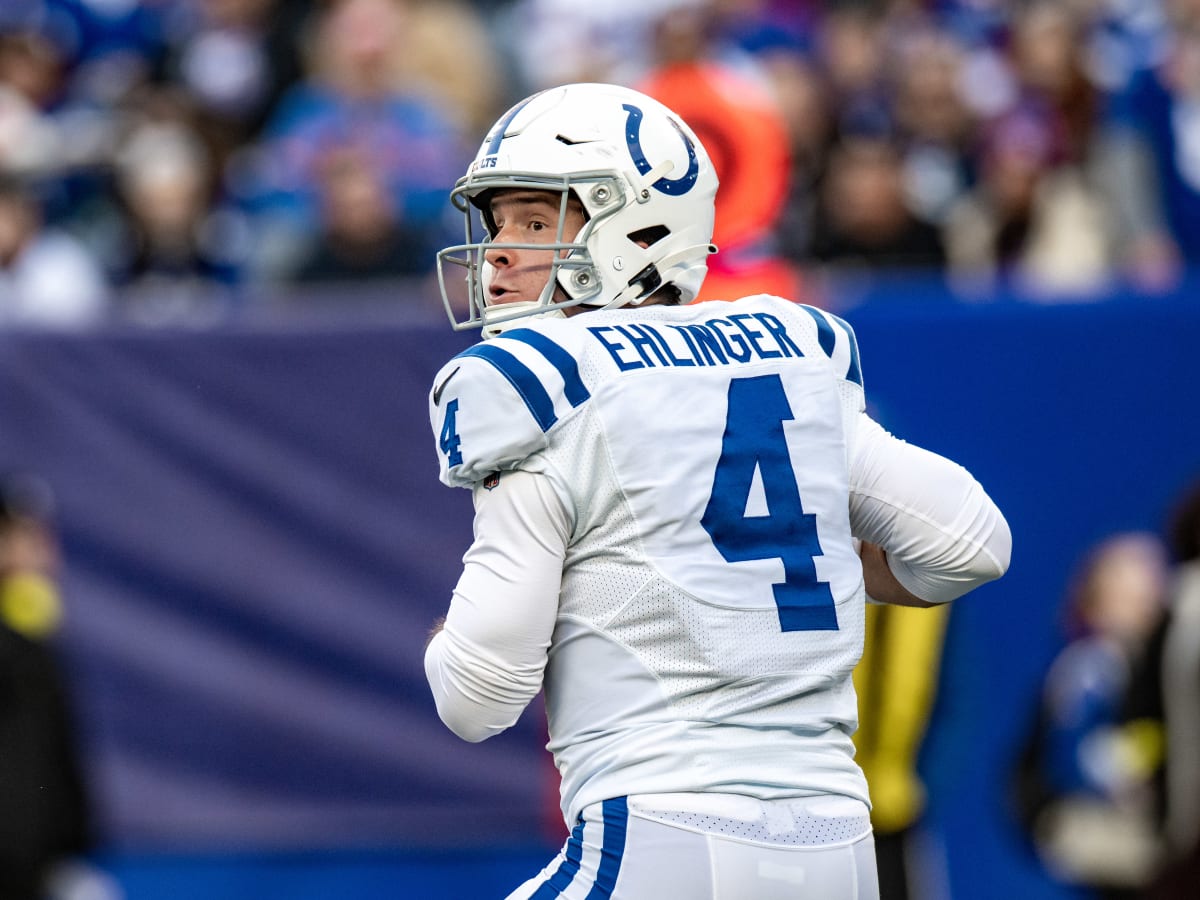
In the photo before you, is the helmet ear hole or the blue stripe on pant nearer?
the blue stripe on pant

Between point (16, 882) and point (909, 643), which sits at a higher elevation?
point (909, 643)

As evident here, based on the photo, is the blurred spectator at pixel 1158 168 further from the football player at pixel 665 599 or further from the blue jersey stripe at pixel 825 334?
the football player at pixel 665 599

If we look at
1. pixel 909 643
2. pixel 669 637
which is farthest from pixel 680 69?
pixel 669 637

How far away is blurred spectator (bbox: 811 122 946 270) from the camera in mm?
8125

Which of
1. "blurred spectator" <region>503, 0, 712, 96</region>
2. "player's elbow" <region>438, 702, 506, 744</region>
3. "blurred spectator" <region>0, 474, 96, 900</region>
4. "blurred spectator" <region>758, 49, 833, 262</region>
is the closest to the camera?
"player's elbow" <region>438, 702, 506, 744</region>

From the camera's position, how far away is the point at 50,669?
20.7 ft

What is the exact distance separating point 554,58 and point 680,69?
11.2ft

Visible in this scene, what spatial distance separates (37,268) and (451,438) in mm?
5829

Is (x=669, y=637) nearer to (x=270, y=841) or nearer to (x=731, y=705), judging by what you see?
(x=731, y=705)

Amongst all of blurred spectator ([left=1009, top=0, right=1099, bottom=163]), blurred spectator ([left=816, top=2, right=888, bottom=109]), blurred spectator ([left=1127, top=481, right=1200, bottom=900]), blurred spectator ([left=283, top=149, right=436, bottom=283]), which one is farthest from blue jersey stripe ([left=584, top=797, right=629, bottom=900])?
blurred spectator ([left=816, top=2, right=888, bottom=109])

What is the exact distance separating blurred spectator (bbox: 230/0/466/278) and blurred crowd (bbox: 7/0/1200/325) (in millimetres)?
16

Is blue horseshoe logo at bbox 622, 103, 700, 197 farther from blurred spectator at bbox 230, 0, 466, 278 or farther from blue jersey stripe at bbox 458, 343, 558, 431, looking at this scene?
blurred spectator at bbox 230, 0, 466, 278

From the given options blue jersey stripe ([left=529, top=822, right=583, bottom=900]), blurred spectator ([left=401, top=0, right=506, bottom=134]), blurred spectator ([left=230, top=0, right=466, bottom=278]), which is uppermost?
blurred spectator ([left=401, top=0, right=506, bottom=134])

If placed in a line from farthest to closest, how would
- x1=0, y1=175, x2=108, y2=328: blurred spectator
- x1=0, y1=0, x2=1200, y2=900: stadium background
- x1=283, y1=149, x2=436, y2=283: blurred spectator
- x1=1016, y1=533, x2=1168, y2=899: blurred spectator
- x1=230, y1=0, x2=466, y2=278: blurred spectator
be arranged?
x1=230, y1=0, x2=466, y2=278: blurred spectator, x1=0, y1=175, x2=108, y2=328: blurred spectator, x1=283, y1=149, x2=436, y2=283: blurred spectator, x1=0, y1=0, x2=1200, y2=900: stadium background, x1=1016, y1=533, x2=1168, y2=899: blurred spectator
